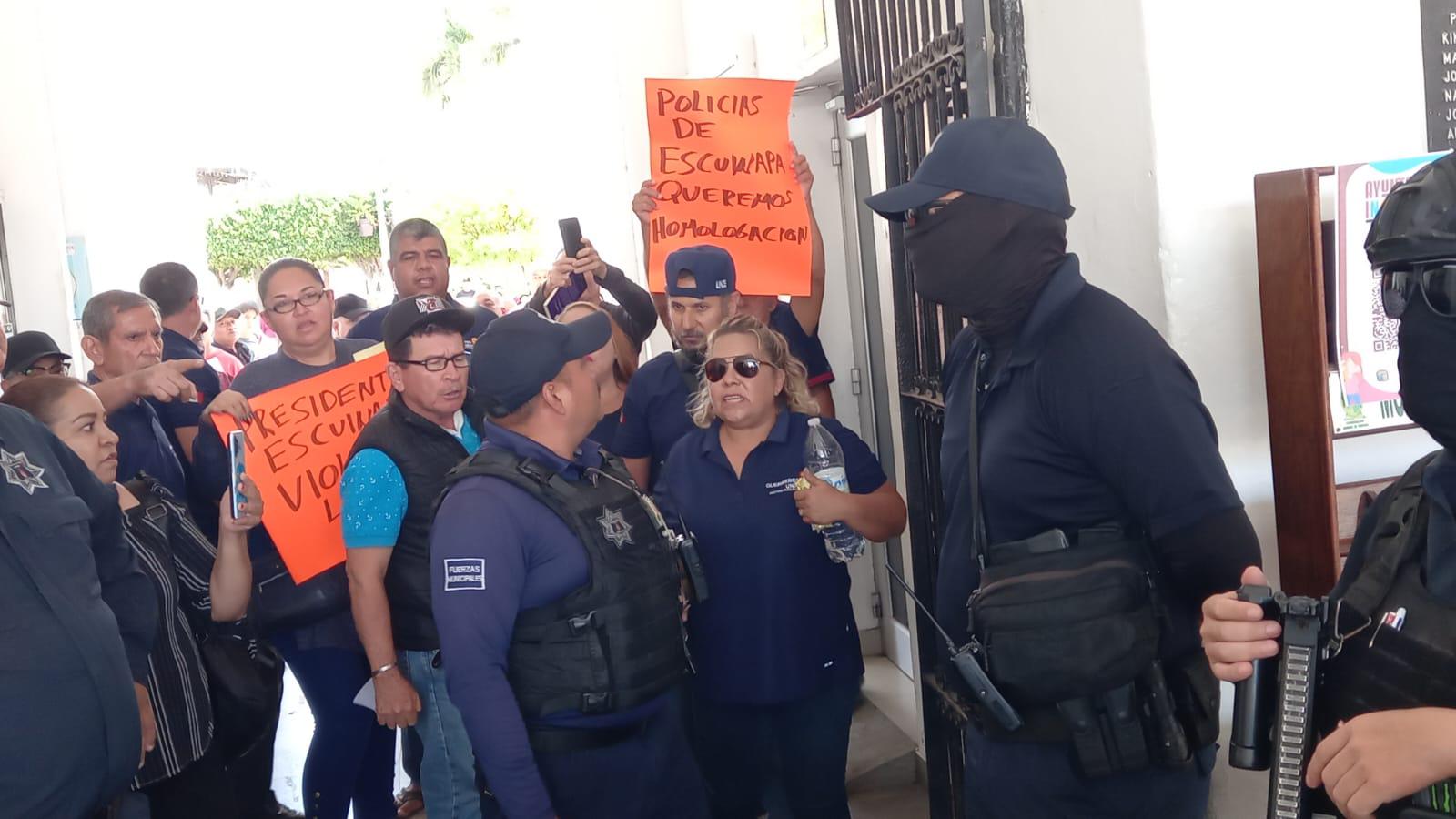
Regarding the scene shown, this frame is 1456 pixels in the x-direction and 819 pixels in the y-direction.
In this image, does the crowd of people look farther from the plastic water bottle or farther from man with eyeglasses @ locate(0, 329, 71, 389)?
man with eyeglasses @ locate(0, 329, 71, 389)

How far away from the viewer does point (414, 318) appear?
3186 mm

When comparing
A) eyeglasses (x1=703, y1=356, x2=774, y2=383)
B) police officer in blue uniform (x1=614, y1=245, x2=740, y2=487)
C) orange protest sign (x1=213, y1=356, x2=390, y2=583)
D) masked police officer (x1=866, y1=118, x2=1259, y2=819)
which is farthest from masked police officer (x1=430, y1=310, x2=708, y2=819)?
orange protest sign (x1=213, y1=356, x2=390, y2=583)

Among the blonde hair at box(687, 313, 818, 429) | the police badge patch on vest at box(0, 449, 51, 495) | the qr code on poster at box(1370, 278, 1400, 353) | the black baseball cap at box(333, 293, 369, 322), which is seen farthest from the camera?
the black baseball cap at box(333, 293, 369, 322)

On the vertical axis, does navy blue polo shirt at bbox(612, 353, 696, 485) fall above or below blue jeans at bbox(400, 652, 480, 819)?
above

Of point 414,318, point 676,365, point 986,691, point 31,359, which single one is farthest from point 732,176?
Result: point 31,359

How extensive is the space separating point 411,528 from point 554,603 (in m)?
0.89

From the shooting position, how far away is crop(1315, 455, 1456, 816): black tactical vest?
125 cm

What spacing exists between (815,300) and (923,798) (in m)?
1.90

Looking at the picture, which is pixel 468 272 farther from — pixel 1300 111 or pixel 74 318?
pixel 1300 111

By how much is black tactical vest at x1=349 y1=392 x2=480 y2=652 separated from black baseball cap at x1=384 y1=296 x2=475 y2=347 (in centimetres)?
19

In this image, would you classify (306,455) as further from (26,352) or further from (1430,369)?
(1430,369)

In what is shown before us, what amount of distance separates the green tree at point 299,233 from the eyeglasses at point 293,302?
87.8ft

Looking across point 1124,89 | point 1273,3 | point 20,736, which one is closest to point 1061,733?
point 1124,89

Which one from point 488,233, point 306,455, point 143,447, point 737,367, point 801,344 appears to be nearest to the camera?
point 737,367
